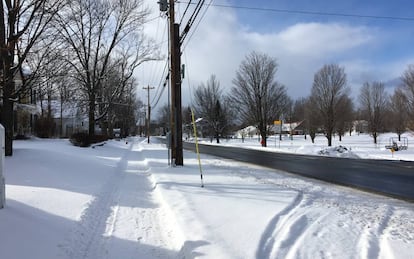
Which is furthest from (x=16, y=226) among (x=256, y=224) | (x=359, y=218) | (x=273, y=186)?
(x=273, y=186)

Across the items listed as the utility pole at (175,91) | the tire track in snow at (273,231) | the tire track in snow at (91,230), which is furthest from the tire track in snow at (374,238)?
the utility pole at (175,91)

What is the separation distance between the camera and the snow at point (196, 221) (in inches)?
203

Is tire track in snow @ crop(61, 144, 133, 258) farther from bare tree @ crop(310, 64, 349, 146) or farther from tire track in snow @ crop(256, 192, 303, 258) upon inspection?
bare tree @ crop(310, 64, 349, 146)

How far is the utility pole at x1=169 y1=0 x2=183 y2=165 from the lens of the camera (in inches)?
677

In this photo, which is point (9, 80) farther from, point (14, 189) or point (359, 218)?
point (359, 218)

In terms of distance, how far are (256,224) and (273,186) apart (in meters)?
4.94

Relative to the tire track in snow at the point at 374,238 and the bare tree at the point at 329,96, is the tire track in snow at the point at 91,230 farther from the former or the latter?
the bare tree at the point at 329,96

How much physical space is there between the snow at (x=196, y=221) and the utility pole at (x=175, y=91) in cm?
582

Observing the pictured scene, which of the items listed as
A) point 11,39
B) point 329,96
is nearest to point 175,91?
point 11,39

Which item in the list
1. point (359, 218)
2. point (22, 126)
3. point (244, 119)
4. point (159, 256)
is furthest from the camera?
point (244, 119)

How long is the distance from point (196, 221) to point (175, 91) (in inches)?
437

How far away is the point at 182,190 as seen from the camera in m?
10.3

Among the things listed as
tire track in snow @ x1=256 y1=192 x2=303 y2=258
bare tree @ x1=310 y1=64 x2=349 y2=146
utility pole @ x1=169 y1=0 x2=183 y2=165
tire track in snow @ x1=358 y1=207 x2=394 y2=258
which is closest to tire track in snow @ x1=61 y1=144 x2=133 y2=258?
tire track in snow @ x1=256 y1=192 x2=303 y2=258

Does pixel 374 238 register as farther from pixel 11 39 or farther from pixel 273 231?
pixel 11 39
